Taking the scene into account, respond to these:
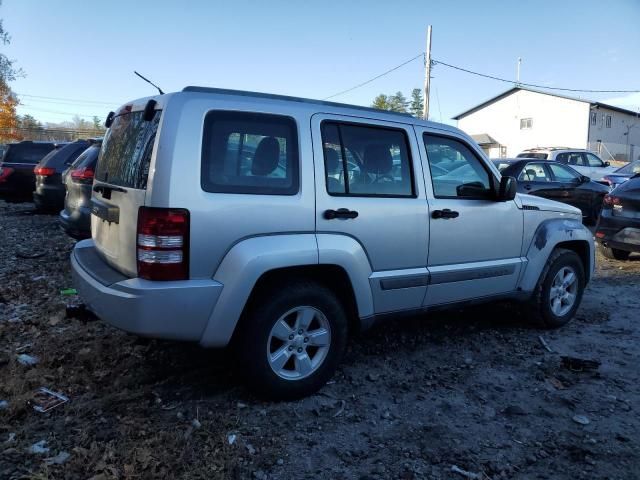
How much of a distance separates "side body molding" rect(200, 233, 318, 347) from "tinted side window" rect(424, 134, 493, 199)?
1.53 metres

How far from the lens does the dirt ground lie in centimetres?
272

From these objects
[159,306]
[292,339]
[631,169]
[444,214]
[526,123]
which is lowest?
[292,339]

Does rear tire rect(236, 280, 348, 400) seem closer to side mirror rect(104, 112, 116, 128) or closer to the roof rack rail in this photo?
the roof rack rail

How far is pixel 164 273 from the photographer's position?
2.84 meters

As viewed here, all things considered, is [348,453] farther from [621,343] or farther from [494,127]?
[494,127]

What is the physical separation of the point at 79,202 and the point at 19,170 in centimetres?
751

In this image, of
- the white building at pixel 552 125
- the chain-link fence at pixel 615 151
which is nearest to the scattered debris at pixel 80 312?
the white building at pixel 552 125

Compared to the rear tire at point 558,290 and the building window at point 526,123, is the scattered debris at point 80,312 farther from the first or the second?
the building window at point 526,123

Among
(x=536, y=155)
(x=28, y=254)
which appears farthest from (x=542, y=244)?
(x=536, y=155)

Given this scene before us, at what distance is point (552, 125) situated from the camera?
42.4 meters

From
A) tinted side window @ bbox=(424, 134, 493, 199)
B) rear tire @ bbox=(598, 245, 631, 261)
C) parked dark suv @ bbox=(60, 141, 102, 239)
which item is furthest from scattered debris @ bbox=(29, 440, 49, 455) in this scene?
rear tire @ bbox=(598, 245, 631, 261)

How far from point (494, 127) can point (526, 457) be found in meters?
49.3

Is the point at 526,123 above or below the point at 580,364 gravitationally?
above

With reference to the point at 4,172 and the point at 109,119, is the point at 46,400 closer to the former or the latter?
the point at 109,119
